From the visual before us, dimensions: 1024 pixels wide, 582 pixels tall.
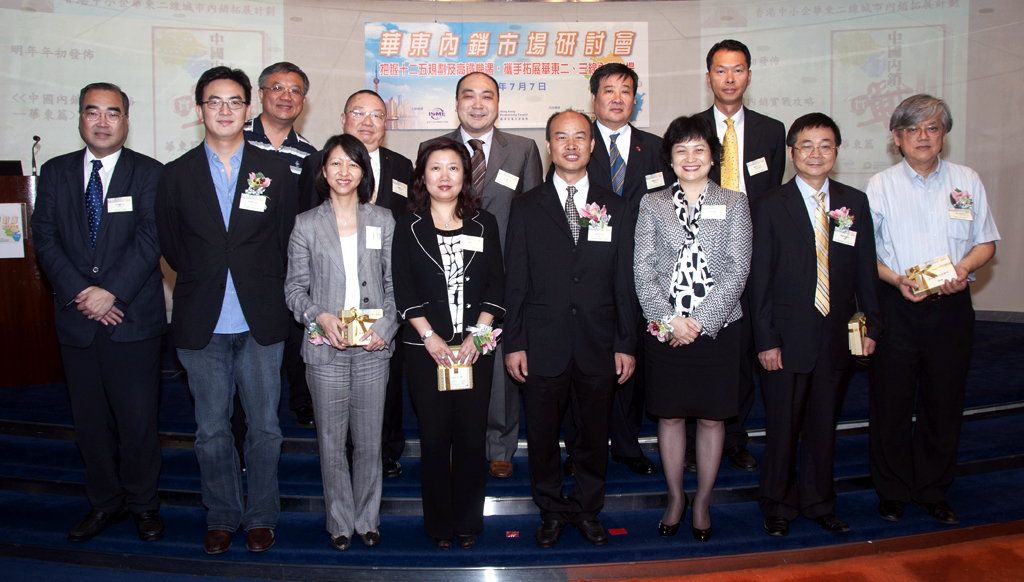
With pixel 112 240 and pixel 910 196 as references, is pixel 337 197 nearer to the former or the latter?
pixel 112 240

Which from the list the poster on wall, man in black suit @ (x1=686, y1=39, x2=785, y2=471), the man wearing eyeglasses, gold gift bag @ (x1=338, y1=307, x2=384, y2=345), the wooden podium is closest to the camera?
gold gift bag @ (x1=338, y1=307, x2=384, y2=345)

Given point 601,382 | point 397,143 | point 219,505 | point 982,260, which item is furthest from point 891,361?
point 397,143

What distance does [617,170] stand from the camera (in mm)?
3486

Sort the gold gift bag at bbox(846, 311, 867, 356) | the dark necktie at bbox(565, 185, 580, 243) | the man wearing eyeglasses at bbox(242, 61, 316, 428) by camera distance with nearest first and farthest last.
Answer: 1. the dark necktie at bbox(565, 185, 580, 243)
2. the gold gift bag at bbox(846, 311, 867, 356)
3. the man wearing eyeglasses at bbox(242, 61, 316, 428)

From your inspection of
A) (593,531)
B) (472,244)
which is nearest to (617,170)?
(472,244)

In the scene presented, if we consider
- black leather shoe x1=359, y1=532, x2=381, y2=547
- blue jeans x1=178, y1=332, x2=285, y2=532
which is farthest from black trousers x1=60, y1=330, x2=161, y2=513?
black leather shoe x1=359, y1=532, x2=381, y2=547

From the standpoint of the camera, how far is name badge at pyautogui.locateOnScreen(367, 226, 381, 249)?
2.88 m

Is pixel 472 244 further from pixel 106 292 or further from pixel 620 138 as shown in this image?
pixel 106 292

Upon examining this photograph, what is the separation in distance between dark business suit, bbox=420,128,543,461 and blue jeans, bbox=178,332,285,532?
1.03 m

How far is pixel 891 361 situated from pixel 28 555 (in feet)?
12.8

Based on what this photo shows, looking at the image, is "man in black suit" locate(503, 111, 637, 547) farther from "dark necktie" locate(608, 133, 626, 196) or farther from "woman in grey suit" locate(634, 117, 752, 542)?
"dark necktie" locate(608, 133, 626, 196)

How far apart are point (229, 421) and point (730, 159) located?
256 cm

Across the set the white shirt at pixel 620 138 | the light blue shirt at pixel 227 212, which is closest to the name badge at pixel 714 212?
the white shirt at pixel 620 138

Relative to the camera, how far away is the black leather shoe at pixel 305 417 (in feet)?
13.2
